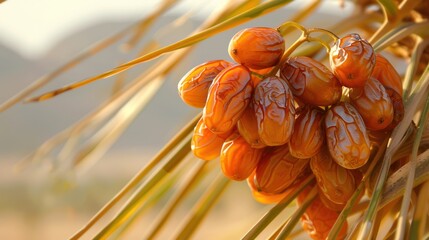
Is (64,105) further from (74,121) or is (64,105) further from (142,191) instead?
(142,191)

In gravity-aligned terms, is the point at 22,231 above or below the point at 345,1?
below

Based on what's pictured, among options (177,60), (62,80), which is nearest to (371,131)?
(177,60)

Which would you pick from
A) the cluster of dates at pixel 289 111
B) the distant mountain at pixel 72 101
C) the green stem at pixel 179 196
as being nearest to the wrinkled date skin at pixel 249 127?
the cluster of dates at pixel 289 111

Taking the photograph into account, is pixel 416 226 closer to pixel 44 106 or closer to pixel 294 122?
pixel 294 122

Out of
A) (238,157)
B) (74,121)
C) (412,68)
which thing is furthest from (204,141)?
(74,121)

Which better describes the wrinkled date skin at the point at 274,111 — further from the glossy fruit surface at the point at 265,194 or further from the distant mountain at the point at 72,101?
the distant mountain at the point at 72,101

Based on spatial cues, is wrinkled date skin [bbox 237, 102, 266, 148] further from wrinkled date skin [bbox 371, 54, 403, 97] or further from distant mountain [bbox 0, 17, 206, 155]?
distant mountain [bbox 0, 17, 206, 155]

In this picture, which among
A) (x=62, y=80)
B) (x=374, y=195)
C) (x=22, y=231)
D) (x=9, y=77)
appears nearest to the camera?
(x=374, y=195)
